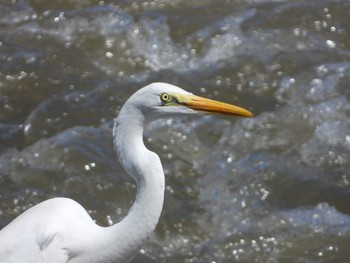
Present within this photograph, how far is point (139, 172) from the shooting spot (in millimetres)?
3396

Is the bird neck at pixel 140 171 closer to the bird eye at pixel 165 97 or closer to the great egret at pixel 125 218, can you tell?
the great egret at pixel 125 218

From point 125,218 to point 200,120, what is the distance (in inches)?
80.6

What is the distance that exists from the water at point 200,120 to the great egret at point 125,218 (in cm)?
106

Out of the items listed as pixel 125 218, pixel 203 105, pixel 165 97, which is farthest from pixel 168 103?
pixel 125 218

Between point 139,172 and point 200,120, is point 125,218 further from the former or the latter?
point 200,120

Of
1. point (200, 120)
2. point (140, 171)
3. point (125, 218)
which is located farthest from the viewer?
point (200, 120)

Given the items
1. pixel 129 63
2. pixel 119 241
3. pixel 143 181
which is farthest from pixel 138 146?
pixel 129 63

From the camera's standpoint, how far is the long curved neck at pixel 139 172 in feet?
11.1

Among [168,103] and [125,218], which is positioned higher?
[168,103]

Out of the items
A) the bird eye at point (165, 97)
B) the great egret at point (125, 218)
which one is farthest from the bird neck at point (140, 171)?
the bird eye at point (165, 97)

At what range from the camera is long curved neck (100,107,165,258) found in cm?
339

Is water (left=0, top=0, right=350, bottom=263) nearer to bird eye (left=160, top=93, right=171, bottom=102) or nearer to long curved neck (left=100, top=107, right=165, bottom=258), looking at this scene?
long curved neck (left=100, top=107, right=165, bottom=258)

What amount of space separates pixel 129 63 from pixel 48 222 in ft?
8.11

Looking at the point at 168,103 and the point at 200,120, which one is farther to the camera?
the point at 200,120
